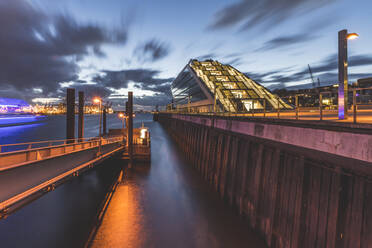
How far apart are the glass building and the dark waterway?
23.7 metres

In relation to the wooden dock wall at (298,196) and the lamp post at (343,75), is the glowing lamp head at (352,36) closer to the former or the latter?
the lamp post at (343,75)

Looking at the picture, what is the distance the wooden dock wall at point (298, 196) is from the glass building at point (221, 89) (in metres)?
27.9

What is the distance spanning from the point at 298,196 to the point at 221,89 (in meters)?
43.1

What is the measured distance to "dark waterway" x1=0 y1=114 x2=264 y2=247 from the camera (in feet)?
32.6

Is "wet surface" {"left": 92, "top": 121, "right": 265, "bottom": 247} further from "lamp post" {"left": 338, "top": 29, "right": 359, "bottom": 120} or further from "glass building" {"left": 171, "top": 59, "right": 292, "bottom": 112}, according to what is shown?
"glass building" {"left": 171, "top": 59, "right": 292, "bottom": 112}

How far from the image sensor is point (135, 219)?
11.7 meters

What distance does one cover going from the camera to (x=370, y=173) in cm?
435

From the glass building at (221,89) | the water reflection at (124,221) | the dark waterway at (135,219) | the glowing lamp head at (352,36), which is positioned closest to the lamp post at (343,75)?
the glowing lamp head at (352,36)

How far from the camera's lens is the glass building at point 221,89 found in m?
40.6

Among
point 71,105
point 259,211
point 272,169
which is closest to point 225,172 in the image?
point 259,211

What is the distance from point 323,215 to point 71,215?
1535 centimetres

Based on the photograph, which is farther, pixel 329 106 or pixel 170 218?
pixel 170 218

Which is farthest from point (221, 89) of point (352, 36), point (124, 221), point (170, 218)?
point (124, 221)

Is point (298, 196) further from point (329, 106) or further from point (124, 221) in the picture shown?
point (124, 221)
